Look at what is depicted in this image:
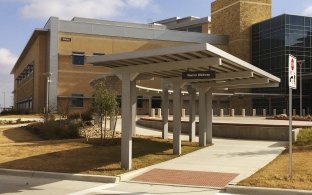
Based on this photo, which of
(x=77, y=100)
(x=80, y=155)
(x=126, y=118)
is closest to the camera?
(x=126, y=118)

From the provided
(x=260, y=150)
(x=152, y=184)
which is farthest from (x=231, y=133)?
(x=152, y=184)

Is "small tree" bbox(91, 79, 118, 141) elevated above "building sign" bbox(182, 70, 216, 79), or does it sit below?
below

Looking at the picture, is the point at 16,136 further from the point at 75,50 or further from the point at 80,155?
the point at 75,50

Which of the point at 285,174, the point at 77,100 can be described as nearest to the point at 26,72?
the point at 77,100

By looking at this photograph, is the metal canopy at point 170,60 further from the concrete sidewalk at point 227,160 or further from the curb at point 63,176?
the curb at point 63,176

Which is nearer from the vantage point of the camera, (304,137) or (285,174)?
(285,174)

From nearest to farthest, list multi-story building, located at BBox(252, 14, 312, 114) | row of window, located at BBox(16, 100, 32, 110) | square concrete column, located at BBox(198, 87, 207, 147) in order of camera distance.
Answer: square concrete column, located at BBox(198, 87, 207, 147), multi-story building, located at BBox(252, 14, 312, 114), row of window, located at BBox(16, 100, 32, 110)

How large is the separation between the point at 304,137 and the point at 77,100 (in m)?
47.0

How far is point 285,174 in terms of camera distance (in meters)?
12.3

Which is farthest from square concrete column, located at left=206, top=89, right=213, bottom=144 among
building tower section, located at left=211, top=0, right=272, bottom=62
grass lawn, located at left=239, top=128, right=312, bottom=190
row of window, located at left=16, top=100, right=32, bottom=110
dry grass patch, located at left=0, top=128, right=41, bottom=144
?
row of window, located at left=16, top=100, right=32, bottom=110

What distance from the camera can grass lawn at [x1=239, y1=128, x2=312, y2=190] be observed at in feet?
36.2

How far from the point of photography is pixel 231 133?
26484 millimetres

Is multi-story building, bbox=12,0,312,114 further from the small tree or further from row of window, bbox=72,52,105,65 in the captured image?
the small tree

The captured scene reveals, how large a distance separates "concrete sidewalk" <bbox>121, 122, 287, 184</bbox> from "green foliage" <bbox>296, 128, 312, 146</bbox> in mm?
862
